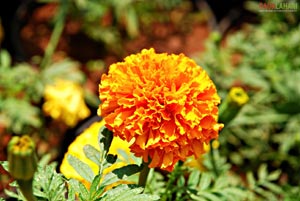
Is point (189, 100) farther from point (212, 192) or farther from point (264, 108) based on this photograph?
point (264, 108)

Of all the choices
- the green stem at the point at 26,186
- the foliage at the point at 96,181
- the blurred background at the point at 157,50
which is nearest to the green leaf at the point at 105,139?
the foliage at the point at 96,181

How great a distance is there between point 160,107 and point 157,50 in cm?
139

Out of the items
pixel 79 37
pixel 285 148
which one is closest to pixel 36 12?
pixel 79 37

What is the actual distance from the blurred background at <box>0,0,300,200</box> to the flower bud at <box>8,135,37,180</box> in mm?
658

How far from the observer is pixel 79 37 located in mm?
1948

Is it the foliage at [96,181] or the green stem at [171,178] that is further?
the green stem at [171,178]

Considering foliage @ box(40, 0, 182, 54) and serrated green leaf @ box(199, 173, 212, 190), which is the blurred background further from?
serrated green leaf @ box(199, 173, 212, 190)

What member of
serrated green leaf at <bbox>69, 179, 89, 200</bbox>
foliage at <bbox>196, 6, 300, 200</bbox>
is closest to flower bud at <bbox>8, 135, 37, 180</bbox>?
serrated green leaf at <bbox>69, 179, 89, 200</bbox>

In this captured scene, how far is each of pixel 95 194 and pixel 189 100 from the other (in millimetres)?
173

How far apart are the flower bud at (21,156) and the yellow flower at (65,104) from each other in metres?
0.83

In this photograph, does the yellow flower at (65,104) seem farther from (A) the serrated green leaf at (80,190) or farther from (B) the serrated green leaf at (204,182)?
(A) the serrated green leaf at (80,190)

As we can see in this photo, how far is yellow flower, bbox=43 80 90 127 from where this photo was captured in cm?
132

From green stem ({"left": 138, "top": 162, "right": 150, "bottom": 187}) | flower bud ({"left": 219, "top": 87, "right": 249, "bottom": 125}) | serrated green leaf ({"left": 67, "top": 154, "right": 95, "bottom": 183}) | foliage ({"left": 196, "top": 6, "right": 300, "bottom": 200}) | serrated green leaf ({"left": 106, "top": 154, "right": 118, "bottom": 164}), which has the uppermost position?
flower bud ({"left": 219, "top": 87, "right": 249, "bottom": 125})

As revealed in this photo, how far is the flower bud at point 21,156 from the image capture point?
0.47m
